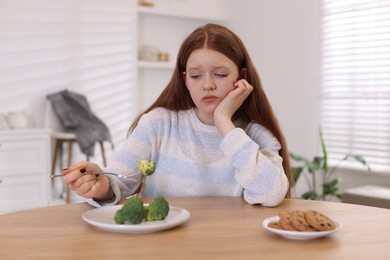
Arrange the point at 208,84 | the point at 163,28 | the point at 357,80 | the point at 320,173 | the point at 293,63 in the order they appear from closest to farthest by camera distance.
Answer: the point at 208,84 → the point at 357,80 → the point at 320,173 → the point at 293,63 → the point at 163,28

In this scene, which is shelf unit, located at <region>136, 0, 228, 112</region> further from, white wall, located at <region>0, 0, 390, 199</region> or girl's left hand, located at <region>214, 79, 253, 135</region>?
girl's left hand, located at <region>214, 79, 253, 135</region>

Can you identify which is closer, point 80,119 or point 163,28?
point 80,119

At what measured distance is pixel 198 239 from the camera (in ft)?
3.76

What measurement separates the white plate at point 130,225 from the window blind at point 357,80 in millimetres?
2997

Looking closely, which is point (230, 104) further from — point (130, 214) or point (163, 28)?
point (163, 28)

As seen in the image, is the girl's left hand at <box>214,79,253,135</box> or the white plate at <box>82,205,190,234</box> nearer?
the white plate at <box>82,205,190,234</box>

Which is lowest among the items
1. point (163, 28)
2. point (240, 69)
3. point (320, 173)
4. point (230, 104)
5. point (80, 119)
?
point (320, 173)

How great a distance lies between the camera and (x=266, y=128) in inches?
71.7

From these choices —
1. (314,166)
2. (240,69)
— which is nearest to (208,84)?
(240,69)

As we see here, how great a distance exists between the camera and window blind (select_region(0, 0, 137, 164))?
14.7ft

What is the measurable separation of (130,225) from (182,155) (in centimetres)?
61

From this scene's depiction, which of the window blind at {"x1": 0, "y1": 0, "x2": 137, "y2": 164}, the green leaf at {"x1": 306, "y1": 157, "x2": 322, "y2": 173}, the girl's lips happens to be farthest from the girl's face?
the window blind at {"x1": 0, "y1": 0, "x2": 137, "y2": 164}

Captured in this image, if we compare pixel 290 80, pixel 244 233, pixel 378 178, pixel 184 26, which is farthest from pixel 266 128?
pixel 184 26

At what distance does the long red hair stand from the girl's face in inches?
1.2
